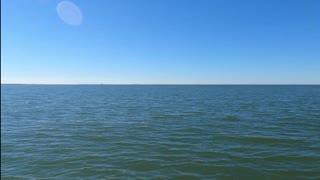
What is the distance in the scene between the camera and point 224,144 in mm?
18516

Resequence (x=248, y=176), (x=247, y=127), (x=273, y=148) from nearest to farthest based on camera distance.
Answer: (x=248, y=176) → (x=273, y=148) → (x=247, y=127)

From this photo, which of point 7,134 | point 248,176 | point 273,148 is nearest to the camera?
point 248,176

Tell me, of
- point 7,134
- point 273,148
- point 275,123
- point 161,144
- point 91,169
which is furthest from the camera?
point 275,123

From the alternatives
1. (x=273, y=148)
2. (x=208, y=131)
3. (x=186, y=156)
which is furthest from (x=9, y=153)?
(x=273, y=148)

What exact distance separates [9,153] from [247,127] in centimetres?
2002

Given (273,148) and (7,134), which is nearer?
(273,148)

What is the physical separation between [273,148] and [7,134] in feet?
69.5

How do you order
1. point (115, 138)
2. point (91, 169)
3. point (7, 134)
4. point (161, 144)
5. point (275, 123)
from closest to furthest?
point (91, 169) < point (161, 144) < point (115, 138) < point (7, 134) < point (275, 123)

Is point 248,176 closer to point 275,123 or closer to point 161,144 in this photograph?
point 161,144

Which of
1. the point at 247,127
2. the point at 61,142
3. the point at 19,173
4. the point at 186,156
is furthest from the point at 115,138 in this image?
the point at 247,127

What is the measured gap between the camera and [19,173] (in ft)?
42.9

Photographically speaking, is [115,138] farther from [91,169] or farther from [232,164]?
[232,164]

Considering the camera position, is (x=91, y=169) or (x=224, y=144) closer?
(x=91, y=169)

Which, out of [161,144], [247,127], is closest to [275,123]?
[247,127]
